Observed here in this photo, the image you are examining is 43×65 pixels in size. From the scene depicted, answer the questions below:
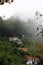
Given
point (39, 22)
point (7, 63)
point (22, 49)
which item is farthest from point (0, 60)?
point (39, 22)

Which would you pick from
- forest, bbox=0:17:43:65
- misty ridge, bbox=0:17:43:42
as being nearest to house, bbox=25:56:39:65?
forest, bbox=0:17:43:65

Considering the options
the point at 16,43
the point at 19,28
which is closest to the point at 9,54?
the point at 16,43

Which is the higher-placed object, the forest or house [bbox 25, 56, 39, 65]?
the forest

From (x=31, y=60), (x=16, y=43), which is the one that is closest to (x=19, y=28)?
(x=16, y=43)

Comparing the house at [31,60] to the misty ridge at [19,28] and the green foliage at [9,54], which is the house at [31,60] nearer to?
the green foliage at [9,54]

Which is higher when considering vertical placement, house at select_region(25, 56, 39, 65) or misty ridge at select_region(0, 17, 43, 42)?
misty ridge at select_region(0, 17, 43, 42)

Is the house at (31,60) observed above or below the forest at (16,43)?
below

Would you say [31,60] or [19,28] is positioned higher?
[19,28]

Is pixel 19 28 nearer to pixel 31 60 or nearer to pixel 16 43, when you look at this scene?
pixel 16 43

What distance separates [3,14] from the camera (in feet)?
5.02

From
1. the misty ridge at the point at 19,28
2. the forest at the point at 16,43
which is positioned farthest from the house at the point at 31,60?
the misty ridge at the point at 19,28

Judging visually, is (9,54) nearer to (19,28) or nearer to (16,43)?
(16,43)

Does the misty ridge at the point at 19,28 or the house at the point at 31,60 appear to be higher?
the misty ridge at the point at 19,28

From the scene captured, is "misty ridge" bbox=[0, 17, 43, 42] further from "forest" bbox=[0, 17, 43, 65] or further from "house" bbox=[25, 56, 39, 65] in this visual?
"house" bbox=[25, 56, 39, 65]
